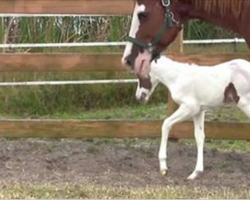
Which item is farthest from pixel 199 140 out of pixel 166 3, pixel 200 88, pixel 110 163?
pixel 166 3

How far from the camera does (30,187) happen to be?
4629 millimetres

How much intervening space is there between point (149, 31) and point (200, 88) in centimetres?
136

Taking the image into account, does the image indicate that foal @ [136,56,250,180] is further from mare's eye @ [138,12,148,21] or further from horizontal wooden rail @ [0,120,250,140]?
mare's eye @ [138,12,148,21]

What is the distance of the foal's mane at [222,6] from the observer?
4.11 metres

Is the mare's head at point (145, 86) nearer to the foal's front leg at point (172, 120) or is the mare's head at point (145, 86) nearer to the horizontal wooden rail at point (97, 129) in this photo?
the foal's front leg at point (172, 120)

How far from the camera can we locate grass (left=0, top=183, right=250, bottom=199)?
4395 millimetres

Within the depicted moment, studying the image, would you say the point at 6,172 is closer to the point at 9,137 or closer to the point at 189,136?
the point at 9,137

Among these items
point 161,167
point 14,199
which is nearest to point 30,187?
point 14,199

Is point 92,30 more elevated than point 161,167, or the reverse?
point 161,167

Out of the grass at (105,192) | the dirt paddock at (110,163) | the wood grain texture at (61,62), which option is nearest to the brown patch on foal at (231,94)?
the dirt paddock at (110,163)

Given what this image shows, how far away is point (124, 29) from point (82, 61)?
3798 mm

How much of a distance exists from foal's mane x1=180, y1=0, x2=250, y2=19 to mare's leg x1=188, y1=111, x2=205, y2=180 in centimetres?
150

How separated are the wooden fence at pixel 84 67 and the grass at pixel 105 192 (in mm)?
1462

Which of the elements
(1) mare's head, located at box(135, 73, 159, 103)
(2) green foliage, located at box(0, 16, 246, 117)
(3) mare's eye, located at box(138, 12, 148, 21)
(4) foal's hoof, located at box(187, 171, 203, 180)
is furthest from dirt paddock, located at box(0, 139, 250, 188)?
(2) green foliage, located at box(0, 16, 246, 117)
